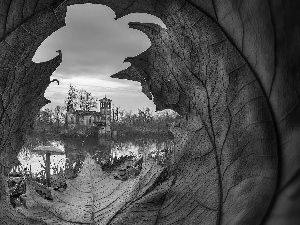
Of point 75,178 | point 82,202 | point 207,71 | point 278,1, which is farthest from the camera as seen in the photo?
point 75,178

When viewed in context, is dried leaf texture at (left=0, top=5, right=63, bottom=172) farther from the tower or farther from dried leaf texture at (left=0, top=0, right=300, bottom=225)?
the tower

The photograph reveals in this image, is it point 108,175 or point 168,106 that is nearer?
point 168,106

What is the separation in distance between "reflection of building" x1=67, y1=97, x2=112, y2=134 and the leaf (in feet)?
59.0

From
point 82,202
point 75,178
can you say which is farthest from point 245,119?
point 75,178

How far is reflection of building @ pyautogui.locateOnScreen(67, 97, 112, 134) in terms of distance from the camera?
62.1 feet

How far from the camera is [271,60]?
0.55 feet

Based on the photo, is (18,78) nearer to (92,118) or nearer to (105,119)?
(105,119)

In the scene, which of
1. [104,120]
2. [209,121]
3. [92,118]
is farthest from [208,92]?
[92,118]

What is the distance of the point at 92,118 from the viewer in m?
20.8

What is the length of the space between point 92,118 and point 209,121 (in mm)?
→ 20890

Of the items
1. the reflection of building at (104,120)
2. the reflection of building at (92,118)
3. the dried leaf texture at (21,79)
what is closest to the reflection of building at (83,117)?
the reflection of building at (92,118)

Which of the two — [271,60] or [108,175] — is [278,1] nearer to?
[271,60]

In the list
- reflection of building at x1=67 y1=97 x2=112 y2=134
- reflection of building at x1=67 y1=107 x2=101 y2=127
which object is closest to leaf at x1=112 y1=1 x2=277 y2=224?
reflection of building at x1=67 y1=97 x2=112 y2=134

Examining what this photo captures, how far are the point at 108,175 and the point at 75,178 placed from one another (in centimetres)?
7
